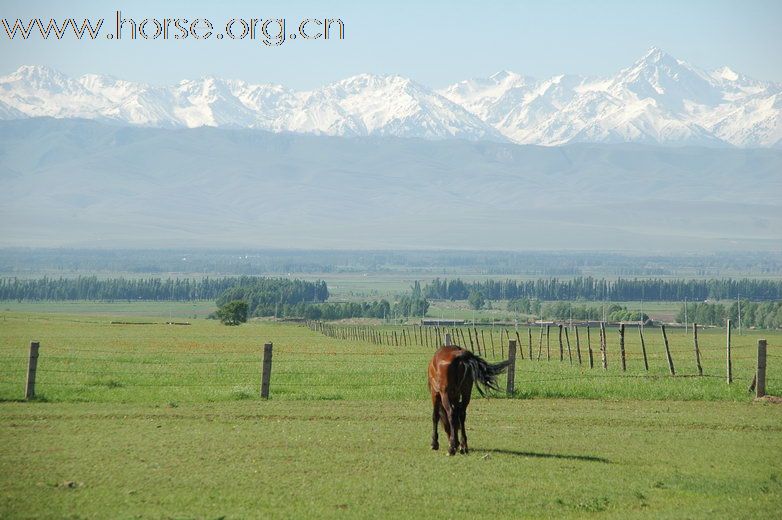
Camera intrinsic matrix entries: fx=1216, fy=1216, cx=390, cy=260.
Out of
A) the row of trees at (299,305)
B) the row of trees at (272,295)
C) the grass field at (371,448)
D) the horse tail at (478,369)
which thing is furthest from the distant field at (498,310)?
the horse tail at (478,369)

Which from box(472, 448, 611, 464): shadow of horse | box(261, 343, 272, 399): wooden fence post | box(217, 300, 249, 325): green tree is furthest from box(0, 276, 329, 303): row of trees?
box(472, 448, 611, 464): shadow of horse

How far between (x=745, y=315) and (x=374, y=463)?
75.1m

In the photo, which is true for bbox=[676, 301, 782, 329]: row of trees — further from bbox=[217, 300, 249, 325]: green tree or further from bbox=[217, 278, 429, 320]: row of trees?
bbox=[217, 300, 249, 325]: green tree

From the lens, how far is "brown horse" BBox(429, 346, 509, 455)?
56.4 ft

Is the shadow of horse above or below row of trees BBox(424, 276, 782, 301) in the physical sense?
below

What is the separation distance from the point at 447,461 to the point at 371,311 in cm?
8877

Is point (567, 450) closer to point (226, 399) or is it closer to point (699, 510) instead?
point (699, 510)

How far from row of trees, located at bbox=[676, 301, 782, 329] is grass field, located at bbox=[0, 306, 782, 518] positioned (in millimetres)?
55192

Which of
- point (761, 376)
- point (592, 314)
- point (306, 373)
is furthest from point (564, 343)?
point (592, 314)

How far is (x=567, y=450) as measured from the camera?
1761 centimetres

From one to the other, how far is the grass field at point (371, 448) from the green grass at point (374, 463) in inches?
1.4

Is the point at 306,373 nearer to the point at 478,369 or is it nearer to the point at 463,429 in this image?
the point at 478,369

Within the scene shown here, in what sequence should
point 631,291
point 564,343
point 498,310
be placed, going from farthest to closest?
point 631,291 < point 498,310 < point 564,343

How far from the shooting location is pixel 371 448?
1739 cm
